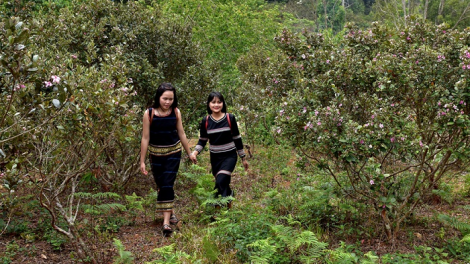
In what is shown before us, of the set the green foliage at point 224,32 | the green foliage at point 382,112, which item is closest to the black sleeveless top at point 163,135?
the green foliage at point 382,112

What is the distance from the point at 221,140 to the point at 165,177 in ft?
3.08

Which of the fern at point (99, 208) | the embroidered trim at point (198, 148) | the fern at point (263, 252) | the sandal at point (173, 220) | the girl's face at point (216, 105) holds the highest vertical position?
the girl's face at point (216, 105)

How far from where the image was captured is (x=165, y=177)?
562 cm

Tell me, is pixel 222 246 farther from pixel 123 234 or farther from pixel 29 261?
pixel 29 261

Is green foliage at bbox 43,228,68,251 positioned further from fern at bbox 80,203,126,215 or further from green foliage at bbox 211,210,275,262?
green foliage at bbox 211,210,275,262

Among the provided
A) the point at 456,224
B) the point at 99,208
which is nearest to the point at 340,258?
the point at 456,224

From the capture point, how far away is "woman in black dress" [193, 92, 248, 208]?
5859 mm

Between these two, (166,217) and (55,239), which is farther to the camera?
(166,217)

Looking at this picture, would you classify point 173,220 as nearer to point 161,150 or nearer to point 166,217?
point 166,217

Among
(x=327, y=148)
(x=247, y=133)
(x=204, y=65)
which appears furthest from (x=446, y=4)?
(x=327, y=148)

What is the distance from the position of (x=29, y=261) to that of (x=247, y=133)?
7.37 meters

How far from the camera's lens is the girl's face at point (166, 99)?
5.45 m

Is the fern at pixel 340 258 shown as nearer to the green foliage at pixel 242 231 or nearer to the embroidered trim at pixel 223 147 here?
the green foliage at pixel 242 231

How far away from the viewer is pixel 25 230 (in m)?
5.26
